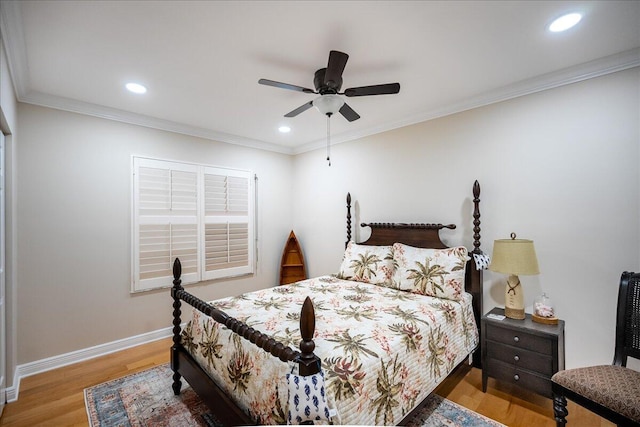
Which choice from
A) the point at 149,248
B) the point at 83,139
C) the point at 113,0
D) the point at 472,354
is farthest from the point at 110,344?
the point at 472,354

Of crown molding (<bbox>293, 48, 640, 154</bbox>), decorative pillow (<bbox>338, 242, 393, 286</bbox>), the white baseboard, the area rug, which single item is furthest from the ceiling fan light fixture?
the white baseboard

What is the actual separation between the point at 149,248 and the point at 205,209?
803 mm

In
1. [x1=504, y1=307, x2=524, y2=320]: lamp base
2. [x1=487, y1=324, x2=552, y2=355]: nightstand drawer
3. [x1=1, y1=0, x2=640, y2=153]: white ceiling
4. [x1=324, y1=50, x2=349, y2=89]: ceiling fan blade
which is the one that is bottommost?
[x1=487, y1=324, x2=552, y2=355]: nightstand drawer

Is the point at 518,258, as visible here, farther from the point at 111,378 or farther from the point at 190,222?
the point at 111,378

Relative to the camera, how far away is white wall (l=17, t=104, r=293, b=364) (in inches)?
102

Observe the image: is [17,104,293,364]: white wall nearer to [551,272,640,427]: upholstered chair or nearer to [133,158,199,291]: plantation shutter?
[133,158,199,291]: plantation shutter

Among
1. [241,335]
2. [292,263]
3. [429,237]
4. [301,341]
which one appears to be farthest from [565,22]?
[292,263]

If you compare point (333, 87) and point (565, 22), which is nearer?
point (565, 22)

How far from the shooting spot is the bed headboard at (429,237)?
2680mm

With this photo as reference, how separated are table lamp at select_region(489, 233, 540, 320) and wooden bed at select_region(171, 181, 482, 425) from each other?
0.35 meters

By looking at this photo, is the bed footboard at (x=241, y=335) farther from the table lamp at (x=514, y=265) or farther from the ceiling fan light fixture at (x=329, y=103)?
the table lamp at (x=514, y=265)

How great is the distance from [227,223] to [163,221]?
2.72 ft

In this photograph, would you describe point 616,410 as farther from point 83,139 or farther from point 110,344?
point 83,139

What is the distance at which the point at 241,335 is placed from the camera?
153cm
